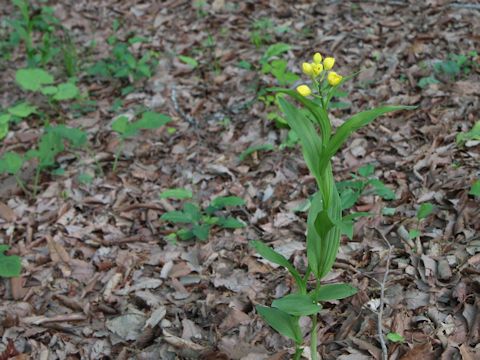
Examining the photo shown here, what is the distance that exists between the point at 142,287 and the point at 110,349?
39 cm

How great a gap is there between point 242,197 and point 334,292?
1.38 meters

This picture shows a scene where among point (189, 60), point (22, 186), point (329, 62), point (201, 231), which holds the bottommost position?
point (22, 186)

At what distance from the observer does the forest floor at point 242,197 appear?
228cm

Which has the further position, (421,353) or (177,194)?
(177,194)

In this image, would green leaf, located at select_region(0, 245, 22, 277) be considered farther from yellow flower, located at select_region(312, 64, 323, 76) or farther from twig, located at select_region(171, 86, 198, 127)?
yellow flower, located at select_region(312, 64, 323, 76)

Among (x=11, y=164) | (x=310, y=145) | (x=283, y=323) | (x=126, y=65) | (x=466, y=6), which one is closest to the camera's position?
(x=310, y=145)

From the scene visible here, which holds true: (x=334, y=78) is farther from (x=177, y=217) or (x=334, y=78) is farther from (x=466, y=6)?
(x=466, y=6)

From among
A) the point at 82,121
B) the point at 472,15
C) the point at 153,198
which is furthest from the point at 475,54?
the point at 82,121

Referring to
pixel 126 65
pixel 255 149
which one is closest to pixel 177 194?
pixel 255 149

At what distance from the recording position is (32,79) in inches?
157

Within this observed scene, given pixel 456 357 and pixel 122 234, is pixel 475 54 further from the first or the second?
pixel 122 234

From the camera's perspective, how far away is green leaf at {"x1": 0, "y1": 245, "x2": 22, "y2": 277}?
2.67 meters

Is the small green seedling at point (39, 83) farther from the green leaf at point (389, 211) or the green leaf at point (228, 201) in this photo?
the green leaf at point (389, 211)

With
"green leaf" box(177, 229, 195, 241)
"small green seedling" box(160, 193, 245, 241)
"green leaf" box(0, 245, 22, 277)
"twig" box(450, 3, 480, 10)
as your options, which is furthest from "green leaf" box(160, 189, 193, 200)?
"twig" box(450, 3, 480, 10)
